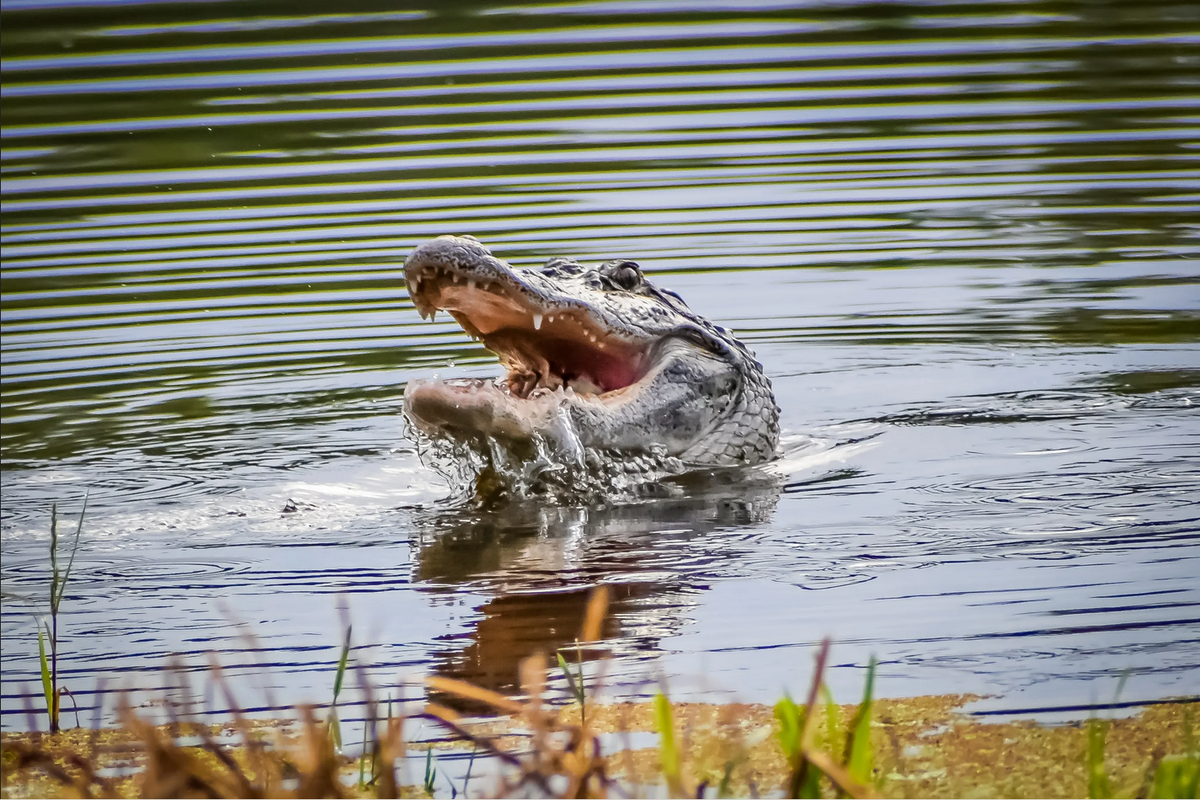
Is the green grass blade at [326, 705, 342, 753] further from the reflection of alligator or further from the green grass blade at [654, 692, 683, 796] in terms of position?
the reflection of alligator

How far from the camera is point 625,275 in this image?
6.21 m

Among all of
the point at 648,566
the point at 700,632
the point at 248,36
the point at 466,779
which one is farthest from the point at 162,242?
the point at 466,779

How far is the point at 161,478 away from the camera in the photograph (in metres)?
6.23

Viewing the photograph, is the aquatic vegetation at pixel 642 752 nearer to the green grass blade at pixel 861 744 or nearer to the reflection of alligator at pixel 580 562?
the green grass blade at pixel 861 744

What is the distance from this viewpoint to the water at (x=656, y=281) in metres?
4.17

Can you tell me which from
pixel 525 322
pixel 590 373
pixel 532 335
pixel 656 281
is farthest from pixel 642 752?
pixel 656 281

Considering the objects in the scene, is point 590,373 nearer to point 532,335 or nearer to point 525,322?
point 532,335

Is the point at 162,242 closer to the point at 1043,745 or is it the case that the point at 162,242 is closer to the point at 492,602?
the point at 492,602

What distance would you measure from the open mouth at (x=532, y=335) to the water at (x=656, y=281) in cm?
A: 56

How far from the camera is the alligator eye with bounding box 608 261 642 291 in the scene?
6195mm

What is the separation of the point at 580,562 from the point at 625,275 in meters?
1.72

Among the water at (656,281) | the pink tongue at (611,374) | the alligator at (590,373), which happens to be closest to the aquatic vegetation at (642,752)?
the water at (656,281)

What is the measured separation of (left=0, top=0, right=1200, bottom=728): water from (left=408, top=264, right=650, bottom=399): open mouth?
56 cm

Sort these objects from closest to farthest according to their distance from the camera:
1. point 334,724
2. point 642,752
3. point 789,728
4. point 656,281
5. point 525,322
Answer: point 789,728
point 334,724
point 642,752
point 525,322
point 656,281
